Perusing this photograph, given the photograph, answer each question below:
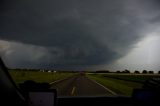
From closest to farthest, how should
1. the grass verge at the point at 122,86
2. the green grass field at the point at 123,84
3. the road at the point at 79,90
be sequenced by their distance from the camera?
the road at the point at 79,90 → the green grass field at the point at 123,84 → the grass verge at the point at 122,86

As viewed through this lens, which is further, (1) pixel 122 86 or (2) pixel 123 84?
(2) pixel 123 84

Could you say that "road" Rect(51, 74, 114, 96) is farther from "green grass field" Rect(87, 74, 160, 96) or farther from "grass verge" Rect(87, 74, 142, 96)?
"green grass field" Rect(87, 74, 160, 96)

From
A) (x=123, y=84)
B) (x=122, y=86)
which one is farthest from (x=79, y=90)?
(x=123, y=84)

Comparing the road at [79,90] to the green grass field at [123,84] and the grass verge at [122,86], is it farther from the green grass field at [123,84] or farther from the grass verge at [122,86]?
the green grass field at [123,84]

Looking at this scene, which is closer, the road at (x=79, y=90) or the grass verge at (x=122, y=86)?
the road at (x=79, y=90)

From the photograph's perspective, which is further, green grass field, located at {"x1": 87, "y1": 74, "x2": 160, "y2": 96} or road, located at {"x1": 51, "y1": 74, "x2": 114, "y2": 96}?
green grass field, located at {"x1": 87, "y1": 74, "x2": 160, "y2": 96}

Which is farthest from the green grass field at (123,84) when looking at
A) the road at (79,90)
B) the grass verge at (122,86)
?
the road at (79,90)

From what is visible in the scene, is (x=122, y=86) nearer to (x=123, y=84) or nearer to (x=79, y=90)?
(x=123, y=84)

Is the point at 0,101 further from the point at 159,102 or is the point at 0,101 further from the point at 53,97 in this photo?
the point at 159,102

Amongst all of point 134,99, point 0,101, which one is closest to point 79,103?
point 134,99

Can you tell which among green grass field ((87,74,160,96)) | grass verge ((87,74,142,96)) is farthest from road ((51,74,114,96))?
green grass field ((87,74,160,96))

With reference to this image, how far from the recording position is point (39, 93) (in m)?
2.53

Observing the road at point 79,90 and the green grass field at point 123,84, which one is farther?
the green grass field at point 123,84

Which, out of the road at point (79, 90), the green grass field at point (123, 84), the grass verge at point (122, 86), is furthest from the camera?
the grass verge at point (122, 86)
